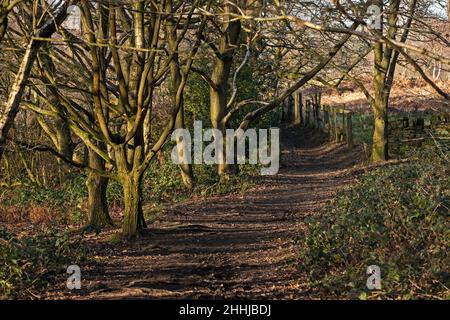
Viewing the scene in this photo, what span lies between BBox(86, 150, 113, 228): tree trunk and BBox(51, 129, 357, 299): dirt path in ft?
3.91

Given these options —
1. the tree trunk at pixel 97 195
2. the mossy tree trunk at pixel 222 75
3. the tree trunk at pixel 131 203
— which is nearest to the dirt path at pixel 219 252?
the tree trunk at pixel 131 203

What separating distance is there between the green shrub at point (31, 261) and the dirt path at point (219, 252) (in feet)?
1.39

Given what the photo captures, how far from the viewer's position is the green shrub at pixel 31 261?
25.9 ft

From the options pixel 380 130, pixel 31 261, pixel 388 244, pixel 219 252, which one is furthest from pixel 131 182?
pixel 380 130

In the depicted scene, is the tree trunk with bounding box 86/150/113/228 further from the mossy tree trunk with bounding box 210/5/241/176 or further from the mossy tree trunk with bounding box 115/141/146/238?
the mossy tree trunk with bounding box 210/5/241/176

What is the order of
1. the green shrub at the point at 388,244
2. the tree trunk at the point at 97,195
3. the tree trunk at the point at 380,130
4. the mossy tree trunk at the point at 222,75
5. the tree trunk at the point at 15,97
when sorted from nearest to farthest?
the green shrub at the point at 388,244
the tree trunk at the point at 15,97
the tree trunk at the point at 97,195
the mossy tree trunk at the point at 222,75
the tree trunk at the point at 380,130

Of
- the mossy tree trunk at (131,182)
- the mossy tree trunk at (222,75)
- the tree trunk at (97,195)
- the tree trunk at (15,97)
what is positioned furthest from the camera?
the mossy tree trunk at (222,75)

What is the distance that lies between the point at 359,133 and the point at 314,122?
7.69 metres

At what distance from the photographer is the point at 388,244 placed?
868 centimetres

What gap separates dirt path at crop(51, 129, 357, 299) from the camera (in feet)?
26.9

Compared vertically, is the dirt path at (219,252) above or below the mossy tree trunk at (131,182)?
below

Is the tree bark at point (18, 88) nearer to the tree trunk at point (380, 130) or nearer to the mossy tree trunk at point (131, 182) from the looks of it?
the mossy tree trunk at point (131, 182)
